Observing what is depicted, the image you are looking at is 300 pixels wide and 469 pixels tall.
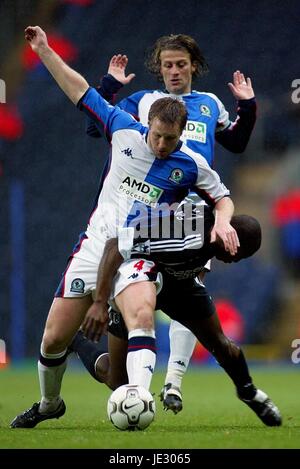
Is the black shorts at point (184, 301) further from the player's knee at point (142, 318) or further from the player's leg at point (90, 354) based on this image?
the player's knee at point (142, 318)

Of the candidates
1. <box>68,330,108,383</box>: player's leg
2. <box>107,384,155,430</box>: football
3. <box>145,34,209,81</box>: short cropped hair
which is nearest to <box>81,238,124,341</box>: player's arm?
<box>107,384,155,430</box>: football

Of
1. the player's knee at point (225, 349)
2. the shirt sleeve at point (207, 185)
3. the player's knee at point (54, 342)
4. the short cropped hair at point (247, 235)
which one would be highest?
the shirt sleeve at point (207, 185)

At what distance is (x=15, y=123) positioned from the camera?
1027cm

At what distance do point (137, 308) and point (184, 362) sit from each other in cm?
119

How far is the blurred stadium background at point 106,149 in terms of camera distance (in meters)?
10.0

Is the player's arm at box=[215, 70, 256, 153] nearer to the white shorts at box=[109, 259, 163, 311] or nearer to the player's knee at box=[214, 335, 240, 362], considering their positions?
the player's knee at box=[214, 335, 240, 362]

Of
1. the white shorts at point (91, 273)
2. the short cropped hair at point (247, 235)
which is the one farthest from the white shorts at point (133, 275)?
the short cropped hair at point (247, 235)

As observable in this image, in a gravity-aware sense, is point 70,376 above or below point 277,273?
below

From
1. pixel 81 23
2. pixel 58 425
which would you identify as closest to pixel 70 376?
pixel 81 23

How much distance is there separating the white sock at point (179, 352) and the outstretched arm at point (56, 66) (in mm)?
1427

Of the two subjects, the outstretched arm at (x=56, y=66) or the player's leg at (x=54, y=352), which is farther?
the outstretched arm at (x=56, y=66)

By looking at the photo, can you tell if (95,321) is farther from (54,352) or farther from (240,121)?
(240,121)

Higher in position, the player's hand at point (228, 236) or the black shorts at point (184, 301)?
the player's hand at point (228, 236)

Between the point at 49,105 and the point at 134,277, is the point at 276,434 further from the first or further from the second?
the point at 49,105
